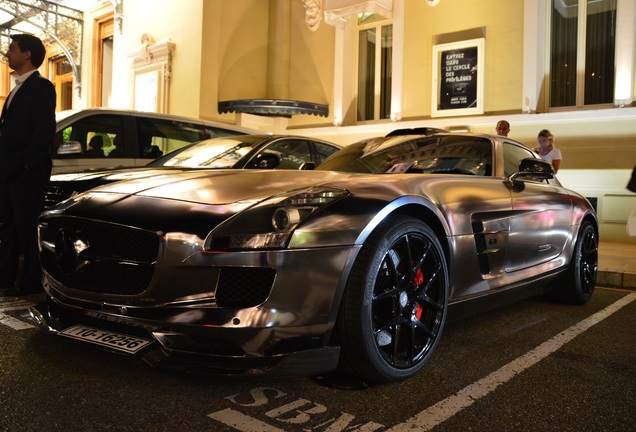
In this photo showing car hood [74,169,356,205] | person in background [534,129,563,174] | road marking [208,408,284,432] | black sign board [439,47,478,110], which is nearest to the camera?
road marking [208,408,284,432]

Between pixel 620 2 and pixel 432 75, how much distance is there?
355 cm

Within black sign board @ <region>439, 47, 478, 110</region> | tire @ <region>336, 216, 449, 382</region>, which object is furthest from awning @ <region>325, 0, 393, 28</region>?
tire @ <region>336, 216, 449, 382</region>

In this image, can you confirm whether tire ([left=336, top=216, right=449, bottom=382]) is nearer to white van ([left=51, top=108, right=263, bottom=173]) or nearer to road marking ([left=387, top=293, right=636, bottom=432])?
road marking ([left=387, top=293, right=636, bottom=432])

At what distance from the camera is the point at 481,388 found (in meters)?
2.46

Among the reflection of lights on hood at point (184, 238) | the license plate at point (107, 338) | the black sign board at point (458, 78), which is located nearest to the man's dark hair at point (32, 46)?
the license plate at point (107, 338)

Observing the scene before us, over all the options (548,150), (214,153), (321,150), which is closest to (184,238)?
(214,153)

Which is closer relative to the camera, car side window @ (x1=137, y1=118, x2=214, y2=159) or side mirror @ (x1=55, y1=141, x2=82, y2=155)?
side mirror @ (x1=55, y1=141, x2=82, y2=155)

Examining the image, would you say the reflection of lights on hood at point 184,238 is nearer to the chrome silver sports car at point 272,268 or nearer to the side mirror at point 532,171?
the chrome silver sports car at point 272,268

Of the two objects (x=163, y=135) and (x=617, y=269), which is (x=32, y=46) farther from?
(x=617, y=269)

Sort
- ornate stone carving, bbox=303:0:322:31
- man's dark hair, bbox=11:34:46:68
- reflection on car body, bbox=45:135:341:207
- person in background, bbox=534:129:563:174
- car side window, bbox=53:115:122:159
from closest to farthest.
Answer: man's dark hair, bbox=11:34:46:68 < reflection on car body, bbox=45:135:341:207 < car side window, bbox=53:115:122:159 < person in background, bbox=534:129:563:174 < ornate stone carving, bbox=303:0:322:31

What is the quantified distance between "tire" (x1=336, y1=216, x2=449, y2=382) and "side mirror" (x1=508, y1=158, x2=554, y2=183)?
4.05 ft

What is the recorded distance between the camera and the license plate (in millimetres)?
2111

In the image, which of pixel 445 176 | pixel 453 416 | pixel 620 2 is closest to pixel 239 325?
pixel 453 416

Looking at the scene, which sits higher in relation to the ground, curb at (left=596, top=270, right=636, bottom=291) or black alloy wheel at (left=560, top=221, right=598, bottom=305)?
black alloy wheel at (left=560, top=221, right=598, bottom=305)
